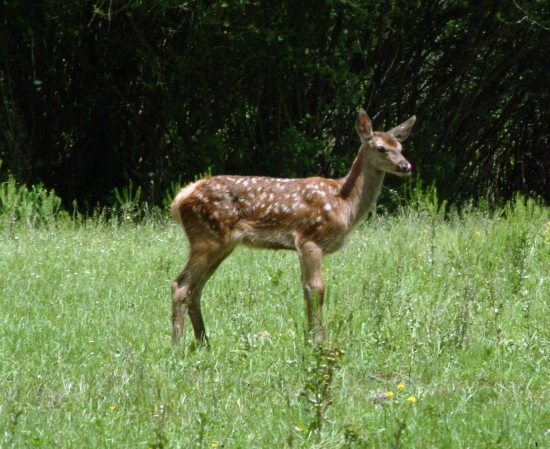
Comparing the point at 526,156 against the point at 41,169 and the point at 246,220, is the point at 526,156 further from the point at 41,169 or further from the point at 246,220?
the point at 246,220

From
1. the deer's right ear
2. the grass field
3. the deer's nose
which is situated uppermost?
the deer's right ear

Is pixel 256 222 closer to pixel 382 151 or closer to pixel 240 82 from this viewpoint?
pixel 382 151

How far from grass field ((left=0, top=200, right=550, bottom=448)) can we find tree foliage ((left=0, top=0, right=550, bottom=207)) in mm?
4233

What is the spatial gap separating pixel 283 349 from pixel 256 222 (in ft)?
3.53

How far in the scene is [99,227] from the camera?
32.5 ft

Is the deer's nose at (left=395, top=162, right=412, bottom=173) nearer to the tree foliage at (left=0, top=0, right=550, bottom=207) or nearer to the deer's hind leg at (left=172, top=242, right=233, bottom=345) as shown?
the deer's hind leg at (left=172, top=242, right=233, bottom=345)

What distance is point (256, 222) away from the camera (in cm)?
664

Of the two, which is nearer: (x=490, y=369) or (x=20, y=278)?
(x=490, y=369)

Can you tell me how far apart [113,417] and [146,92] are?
961 cm

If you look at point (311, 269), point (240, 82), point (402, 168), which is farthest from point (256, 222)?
point (240, 82)

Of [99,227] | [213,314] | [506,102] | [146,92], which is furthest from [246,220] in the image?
[506,102]

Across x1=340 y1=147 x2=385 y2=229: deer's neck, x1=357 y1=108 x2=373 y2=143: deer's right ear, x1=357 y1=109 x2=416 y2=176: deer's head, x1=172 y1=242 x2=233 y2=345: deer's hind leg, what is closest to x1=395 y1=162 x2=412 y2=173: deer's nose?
x1=357 y1=109 x2=416 y2=176: deer's head

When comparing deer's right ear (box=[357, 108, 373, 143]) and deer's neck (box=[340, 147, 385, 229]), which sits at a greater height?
deer's right ear (box=[357, 108, 373, 143])

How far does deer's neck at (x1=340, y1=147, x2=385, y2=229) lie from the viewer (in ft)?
23.1
